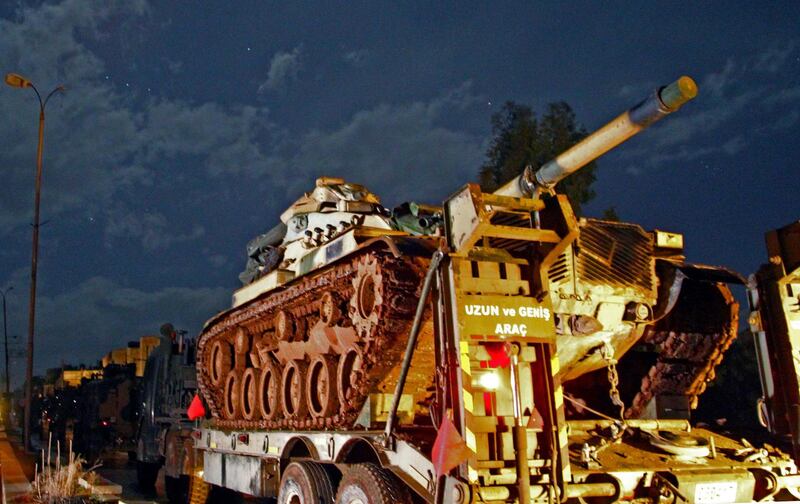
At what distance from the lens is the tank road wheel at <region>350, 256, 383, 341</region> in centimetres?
705

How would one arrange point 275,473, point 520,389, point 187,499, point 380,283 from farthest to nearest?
1. point 187,499
2. point 275,473
3. point 380,283
4. point 520,389

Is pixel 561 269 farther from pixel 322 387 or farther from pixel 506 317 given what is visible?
pixel 322 387

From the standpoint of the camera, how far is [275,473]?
351 inches

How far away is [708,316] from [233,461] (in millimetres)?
6240

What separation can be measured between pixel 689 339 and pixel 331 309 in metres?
4.15

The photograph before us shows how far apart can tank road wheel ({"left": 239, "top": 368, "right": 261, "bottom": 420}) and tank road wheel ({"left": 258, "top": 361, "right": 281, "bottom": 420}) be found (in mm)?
183

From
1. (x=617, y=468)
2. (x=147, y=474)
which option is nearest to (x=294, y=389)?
(x=617, y=468)

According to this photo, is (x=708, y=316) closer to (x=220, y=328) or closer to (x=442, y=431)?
(x=442, y=431)

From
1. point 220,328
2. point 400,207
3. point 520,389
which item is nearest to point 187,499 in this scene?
point 220,328

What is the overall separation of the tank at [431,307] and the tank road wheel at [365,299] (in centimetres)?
2

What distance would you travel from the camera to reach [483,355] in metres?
5.80

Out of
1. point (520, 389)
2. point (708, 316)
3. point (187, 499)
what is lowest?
point (187, 499)

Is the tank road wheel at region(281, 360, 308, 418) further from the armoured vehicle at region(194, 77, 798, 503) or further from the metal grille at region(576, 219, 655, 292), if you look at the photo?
the metal grille at region(576, 219, 655, 292)

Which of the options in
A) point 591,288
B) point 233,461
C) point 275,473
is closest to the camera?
point 591,288
